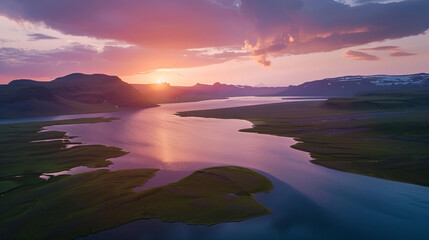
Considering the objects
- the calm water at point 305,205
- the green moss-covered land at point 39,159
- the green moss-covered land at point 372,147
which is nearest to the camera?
the calm water at point 305,205

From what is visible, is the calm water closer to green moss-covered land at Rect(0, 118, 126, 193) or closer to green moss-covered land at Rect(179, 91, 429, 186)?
green moss-covered land at Rect(179, 91, 429, 186)

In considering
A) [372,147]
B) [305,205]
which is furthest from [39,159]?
[372,147]

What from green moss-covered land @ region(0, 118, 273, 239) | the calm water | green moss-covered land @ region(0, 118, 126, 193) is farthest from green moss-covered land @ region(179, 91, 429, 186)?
green moss-covered land @ region(0, 118, 126, 193)

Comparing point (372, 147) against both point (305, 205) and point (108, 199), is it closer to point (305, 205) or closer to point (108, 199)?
point (305, 205)

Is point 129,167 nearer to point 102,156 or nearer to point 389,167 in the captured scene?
point 102,156

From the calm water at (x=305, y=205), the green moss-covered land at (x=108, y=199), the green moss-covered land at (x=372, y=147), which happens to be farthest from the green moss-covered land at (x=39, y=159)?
the green moss-covered land at (x=372, y=147)

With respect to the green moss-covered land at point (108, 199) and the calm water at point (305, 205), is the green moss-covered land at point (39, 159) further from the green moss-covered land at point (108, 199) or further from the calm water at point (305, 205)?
the calm water at point (305, 205)

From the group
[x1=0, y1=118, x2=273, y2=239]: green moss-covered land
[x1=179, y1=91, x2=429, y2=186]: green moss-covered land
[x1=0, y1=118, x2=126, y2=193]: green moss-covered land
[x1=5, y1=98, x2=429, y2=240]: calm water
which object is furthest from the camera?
[x1=0, y1=118, x2=126, y2=193]: green moss-covered land

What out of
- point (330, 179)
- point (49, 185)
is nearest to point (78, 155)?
point (49, 185)

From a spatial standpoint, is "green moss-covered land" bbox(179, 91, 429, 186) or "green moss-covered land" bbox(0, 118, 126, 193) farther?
"green moss-covered land" bbox(0, 118, 126, 193)

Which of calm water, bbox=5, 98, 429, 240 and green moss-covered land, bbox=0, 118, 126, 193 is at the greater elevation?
green moss-covered land, bbox=0, 118, 126, 193
